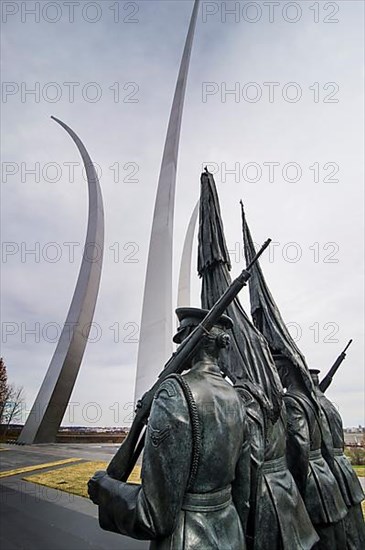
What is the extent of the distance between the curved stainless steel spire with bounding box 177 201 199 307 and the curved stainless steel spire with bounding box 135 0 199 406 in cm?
469

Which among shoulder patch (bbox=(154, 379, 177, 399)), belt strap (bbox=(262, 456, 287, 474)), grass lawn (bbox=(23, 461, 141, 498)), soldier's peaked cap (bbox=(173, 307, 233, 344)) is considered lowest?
grass lawn (bbox=(23, 461, 141, 498))

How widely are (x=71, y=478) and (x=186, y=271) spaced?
13.8m

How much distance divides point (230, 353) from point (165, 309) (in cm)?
1060

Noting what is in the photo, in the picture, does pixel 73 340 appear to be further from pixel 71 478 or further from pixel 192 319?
pixel 192 319

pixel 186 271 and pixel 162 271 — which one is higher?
pixel 186 271

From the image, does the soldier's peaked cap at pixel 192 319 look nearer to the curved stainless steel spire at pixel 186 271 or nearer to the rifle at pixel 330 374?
the rifle at pixel 330 374

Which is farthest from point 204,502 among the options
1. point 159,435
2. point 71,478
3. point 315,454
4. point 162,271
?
point 162,271

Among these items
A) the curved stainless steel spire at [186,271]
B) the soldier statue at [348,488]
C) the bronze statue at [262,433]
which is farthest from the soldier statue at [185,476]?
the curved stainless steel spire at [186,271]

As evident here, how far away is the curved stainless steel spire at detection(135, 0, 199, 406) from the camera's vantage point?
42.0 feet

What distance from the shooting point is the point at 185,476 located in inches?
60.1

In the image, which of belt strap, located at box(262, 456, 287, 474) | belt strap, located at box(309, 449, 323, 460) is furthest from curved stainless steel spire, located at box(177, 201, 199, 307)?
belt strap, located at box(262, 456, 287, 474)

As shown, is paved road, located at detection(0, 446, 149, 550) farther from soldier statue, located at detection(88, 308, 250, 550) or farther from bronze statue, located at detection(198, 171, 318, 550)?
soldier statue, located at detection(88, 308, 250, 550)

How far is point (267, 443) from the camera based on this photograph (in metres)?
2.47

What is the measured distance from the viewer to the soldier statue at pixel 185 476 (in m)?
1.48
